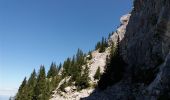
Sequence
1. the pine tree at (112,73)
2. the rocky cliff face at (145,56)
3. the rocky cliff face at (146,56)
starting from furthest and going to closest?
the pine tree at (112,73) < the rocky cliff face at (145,56) < the rocky cliff face at (146,56)

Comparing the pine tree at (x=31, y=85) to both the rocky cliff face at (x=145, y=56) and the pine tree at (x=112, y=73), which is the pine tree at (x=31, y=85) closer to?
the rocky cliff face at (x=145, y=56)

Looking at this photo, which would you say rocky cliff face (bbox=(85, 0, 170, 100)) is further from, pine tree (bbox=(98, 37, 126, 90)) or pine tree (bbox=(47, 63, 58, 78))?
pine tree (bbox=(47, 63, 58, 78))

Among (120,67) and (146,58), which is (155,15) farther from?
(120,67)

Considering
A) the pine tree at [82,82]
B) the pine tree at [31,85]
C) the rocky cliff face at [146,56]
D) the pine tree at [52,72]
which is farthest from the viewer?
the pine tree at [52,72]

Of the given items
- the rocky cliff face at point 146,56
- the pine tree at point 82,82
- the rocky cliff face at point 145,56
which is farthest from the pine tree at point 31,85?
the rocky cliff face at point 146,56

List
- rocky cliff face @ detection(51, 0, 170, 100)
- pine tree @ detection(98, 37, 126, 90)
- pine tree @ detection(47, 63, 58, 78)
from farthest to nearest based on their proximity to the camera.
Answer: pine tree @ detection(47, 63, 58, 78) < pine tree @ detection(98, 37, 126, 90) < rocky cliff face @ detection(51, 0, 170, 100)

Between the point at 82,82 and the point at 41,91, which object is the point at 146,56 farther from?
the point at 41,91

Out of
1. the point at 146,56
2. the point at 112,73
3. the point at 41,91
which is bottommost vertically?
the point at 41,91

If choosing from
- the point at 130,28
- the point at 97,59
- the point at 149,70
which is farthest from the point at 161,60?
the point at 97,59

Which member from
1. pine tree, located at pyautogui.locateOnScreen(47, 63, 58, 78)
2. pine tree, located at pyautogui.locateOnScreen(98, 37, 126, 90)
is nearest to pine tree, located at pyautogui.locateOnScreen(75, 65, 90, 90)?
pine tree, located at pyautogui.locateOnScreen(98, 37, 126, 90)

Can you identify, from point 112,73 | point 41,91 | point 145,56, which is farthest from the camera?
point 41,91

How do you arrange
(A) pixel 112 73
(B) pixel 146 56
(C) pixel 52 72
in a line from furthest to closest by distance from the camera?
(C) pixel 52 72
(A) pixel 112 73
(B) pixel 146 56

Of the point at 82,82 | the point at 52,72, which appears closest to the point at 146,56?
the point at 82,82

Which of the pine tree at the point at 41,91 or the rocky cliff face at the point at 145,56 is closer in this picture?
the rocky cliff face at the point at 145,56
